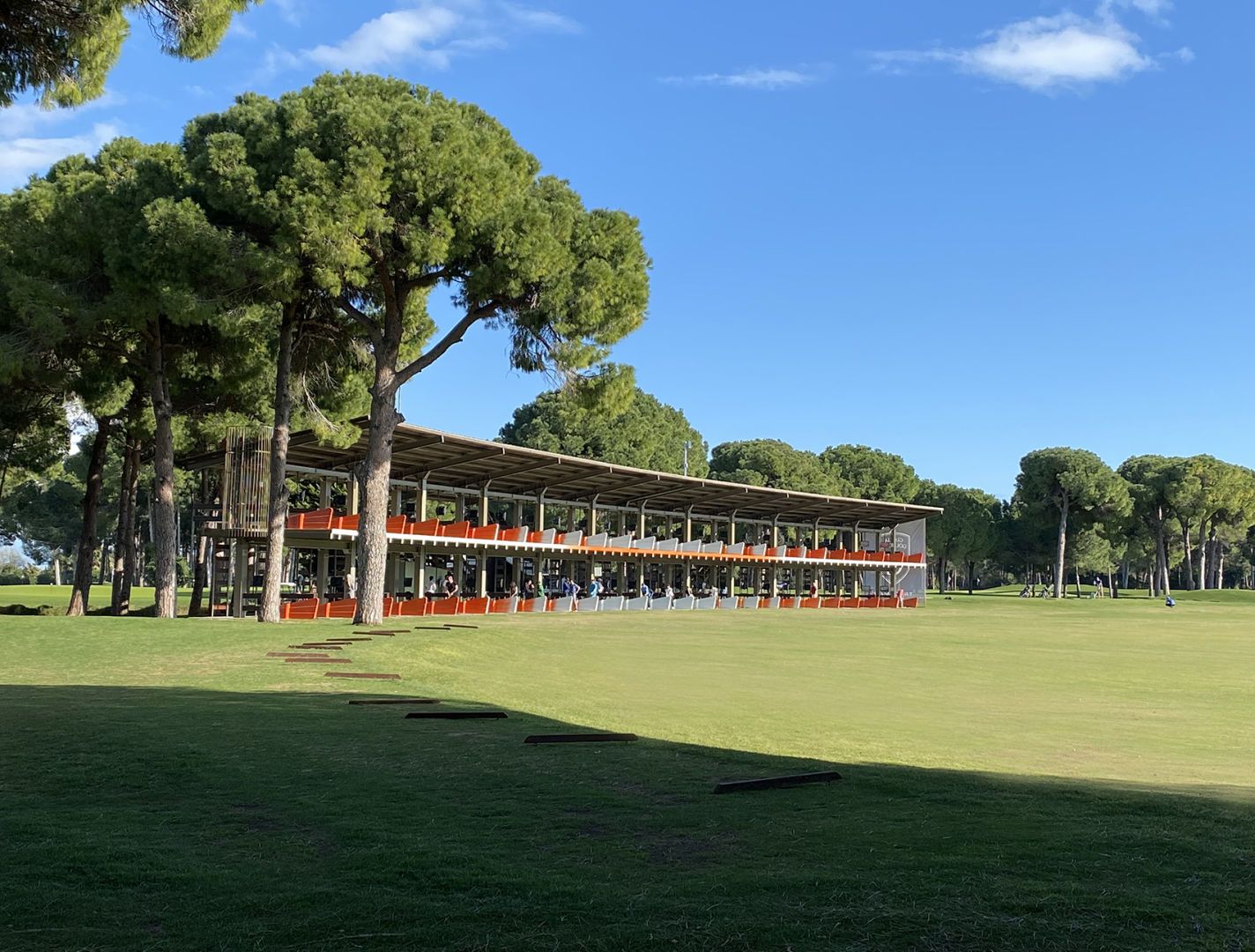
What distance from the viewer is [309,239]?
22.2 metres

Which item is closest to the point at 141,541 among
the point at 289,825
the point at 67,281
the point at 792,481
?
the point at 792,481

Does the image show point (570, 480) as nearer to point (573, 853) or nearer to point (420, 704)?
point (420, 704)

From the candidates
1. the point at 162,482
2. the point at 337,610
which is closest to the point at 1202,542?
the point at 337,610

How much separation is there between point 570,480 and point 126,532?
1903 centimetres

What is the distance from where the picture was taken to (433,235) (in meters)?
23.2

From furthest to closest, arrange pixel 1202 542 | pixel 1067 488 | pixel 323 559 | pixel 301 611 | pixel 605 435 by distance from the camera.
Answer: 1. pixel 1202 542
2. pixel 1067 488
3. pixel 605 435
4. pixel 323 559
5. pixel 301 611

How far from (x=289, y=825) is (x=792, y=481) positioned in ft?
250

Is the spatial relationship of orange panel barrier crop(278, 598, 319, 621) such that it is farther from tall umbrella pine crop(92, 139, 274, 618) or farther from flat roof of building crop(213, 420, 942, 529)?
flat roof of building crop(213, 420, 942, 529)

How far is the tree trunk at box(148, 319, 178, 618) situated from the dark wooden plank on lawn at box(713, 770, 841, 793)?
73.2ft

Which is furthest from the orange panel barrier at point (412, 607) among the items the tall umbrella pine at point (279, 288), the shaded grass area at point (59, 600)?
the shaded grass area at point (59, 600)

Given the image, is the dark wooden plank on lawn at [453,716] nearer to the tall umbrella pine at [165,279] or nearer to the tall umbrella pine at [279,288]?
the tall umbrella pine at [279,288]

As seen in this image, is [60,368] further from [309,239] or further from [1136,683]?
[1136,683]

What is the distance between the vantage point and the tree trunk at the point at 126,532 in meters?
31.1

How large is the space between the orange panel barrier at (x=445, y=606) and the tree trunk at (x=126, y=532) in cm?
908
